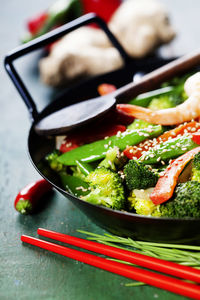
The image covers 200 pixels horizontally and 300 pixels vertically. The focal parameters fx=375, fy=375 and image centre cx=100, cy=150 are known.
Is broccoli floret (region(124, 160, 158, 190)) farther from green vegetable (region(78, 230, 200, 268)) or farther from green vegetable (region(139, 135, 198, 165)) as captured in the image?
green vegetable (region(78, 230, 200, 268))

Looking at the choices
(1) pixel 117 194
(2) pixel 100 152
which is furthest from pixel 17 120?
(1) pixel 117 194

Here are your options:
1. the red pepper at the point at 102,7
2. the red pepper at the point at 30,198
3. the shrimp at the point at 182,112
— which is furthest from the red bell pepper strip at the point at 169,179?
the red pepper at the point at 102,7

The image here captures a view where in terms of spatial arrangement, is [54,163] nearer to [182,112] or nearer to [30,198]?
[30,198]

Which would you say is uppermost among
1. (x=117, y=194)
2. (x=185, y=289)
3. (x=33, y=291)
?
(x=117, y=194)

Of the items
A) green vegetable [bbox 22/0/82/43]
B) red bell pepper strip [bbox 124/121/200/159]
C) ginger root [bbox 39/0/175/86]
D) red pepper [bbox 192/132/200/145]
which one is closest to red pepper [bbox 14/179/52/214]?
red bell pepper strip [bbox 124/121/200/159]

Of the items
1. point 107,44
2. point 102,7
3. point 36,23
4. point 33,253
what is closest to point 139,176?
point 33,253

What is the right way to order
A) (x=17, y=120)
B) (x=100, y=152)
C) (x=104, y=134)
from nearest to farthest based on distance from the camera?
1. (x=100, y=152)
2. (x=104, y=134)
3. (x=17, y=120)

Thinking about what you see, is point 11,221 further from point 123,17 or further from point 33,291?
point 123,17
